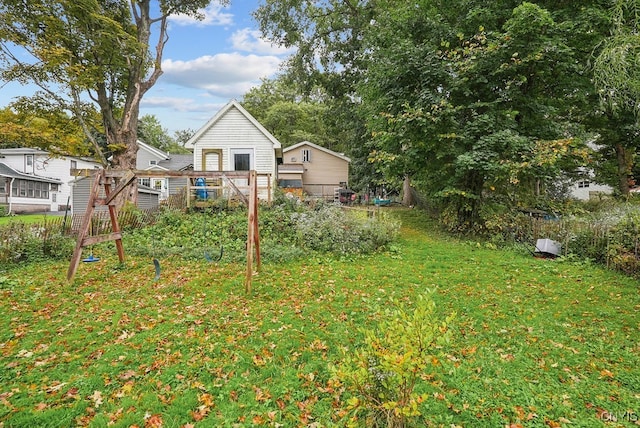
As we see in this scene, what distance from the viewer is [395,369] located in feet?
7.27

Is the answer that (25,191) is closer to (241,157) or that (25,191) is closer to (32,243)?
(241,157)

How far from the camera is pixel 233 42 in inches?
631

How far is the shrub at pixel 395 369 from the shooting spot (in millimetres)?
2250

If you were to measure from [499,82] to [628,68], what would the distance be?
636 cm

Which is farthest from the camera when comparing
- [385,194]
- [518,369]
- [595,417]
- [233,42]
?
[385,194]

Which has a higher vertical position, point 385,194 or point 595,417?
point 385,194

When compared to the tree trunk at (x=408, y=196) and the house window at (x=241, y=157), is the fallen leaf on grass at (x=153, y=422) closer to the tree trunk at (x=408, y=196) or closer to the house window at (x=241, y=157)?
the house window at (x=241, y=157)

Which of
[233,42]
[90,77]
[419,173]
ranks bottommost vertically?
[419,173]

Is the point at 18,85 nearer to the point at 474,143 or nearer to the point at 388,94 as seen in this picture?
the point at 388,94

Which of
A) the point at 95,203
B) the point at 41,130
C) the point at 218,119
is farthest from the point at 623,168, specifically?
the point at 41,130

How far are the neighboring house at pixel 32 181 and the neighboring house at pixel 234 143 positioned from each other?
1433 centimetres

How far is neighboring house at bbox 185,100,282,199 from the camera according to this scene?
653 inches

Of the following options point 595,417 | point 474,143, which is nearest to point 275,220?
point 474,143

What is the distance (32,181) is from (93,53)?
19.9 m
